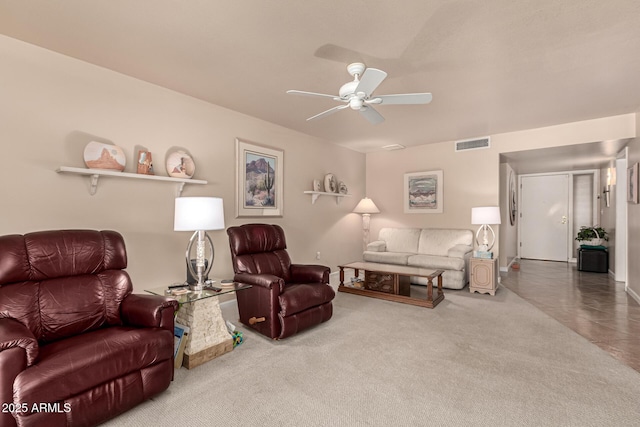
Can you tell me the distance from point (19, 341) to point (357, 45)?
281 cm

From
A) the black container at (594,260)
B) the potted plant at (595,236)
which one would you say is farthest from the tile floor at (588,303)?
the potted plant at (595,236)

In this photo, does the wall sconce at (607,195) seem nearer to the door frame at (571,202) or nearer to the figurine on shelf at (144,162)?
the door frame at (571,202)

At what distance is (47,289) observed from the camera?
2.06m

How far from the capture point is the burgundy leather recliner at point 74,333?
59.7 inches

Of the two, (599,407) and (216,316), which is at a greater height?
(216,316)

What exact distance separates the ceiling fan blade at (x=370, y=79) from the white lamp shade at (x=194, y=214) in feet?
5.13

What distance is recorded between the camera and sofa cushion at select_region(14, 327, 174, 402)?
1.51m

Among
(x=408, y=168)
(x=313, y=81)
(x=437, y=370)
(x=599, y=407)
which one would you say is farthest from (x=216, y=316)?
(x=408, y=168)

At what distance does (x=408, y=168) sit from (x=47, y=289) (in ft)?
18.7

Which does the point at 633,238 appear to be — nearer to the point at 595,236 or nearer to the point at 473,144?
the point at 595,236

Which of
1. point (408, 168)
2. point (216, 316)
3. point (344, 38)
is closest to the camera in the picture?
point (344, 38)

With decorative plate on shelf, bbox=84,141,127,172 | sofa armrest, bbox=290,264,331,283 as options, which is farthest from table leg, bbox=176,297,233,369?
decorative plate on shelf, bbox=84,141,127,172

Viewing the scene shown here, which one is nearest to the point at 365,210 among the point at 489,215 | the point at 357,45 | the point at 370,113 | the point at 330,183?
the point at 330,183

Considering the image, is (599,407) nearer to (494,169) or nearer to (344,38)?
(344,38)
